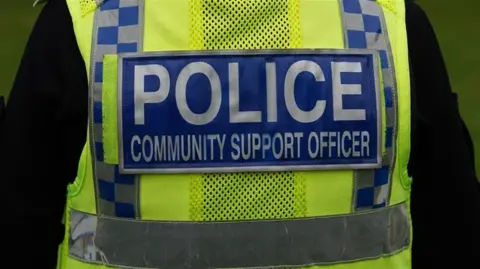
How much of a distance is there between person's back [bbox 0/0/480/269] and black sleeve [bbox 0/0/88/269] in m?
0.02

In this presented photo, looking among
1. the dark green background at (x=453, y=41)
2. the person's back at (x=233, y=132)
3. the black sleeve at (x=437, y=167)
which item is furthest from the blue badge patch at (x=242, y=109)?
the dark green background at (x=453, y=41)

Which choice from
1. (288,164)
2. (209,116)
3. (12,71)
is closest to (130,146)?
(209,116)

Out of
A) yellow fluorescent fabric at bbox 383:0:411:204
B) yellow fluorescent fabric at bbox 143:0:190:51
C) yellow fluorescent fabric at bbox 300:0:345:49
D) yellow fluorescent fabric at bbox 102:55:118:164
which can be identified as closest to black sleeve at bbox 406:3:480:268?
yellow fluorescent fabric at bbox 383:0:411:204

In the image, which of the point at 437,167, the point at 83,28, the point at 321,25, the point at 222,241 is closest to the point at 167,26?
the point at 83,28

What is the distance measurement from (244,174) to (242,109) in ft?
0.36

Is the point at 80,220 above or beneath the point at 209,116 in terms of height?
beneath

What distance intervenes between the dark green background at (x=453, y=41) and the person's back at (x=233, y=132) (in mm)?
4562

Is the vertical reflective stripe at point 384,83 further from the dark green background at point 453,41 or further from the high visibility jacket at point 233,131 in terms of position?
the dark green background at point 453,41

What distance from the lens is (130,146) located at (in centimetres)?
191

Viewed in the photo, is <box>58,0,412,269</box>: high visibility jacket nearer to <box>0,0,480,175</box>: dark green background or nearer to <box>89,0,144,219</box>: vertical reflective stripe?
<box>89,0,144,219</box>: vertical reflective stripe

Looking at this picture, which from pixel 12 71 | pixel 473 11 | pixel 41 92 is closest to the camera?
pixel 41 92

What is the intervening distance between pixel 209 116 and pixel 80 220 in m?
0.30

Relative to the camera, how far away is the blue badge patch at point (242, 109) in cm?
189

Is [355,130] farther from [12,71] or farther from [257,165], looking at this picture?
[12,71]
